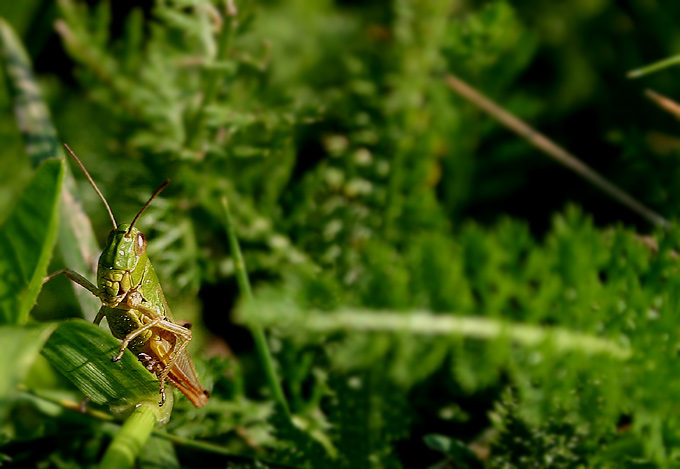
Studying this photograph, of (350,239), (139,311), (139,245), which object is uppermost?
(350,239)

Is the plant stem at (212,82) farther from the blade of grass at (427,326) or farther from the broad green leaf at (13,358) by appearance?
the broad green leaf at (13,358)

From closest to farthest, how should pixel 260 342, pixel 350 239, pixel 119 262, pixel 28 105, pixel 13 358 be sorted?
pixel 13 358 < pixel 119 262 < pixel 260 342 < pixel 28 105 < pixel 350 239

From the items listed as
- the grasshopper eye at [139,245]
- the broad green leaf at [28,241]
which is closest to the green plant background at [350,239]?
the broad green leaf at [28,241]

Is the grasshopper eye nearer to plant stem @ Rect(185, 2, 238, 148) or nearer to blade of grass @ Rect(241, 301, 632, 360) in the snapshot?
blade of grass @ Rect(241, 301, 632, 360)

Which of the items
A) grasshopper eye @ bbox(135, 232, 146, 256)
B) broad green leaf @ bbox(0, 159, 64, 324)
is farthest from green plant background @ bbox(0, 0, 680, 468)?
grasshopper eye @ bbox(135, 232, 146, 256)

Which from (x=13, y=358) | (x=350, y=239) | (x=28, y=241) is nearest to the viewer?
(x=13, y=358)

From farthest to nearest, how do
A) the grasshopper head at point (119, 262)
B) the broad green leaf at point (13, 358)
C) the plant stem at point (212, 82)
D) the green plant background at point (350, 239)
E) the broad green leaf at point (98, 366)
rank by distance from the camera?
1. the plant stem at point (212, 82)
2. the green plant background at point (350, 239)
3. the grasshopper head at point (119, 262)
4. the broad green leaf at point (98, 366)
5. the broad green leaf at point (13, 358)

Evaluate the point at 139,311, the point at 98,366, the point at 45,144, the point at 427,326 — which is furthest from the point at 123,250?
the point at 427,326

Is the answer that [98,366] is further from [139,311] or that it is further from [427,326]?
[427,326]
